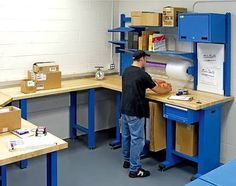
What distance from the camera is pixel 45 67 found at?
15.6 ft

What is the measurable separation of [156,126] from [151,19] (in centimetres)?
141

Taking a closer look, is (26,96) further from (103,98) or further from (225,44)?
(225,44)

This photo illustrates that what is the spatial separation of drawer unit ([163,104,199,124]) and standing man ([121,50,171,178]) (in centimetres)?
24

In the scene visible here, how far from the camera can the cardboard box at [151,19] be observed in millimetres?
4789

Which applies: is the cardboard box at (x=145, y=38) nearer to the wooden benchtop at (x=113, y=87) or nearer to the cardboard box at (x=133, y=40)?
the cardboard box at (x=133, y=40)

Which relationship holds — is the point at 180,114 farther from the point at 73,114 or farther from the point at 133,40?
the point at 73,114

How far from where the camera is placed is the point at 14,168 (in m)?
4.54

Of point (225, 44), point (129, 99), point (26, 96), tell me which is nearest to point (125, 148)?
point (129, 99)

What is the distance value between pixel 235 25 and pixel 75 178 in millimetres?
2549

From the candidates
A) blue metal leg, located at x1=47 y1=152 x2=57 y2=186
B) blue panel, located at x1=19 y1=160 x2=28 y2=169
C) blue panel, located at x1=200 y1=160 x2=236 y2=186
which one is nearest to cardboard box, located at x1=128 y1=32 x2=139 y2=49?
blue panel, located at x1=19 y1=160 x2=28 y2=169

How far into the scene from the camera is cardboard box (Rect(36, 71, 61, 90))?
467 cm

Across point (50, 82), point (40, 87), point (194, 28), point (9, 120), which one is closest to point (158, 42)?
point (194, 28)

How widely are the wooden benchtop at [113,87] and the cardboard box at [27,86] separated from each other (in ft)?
0.21

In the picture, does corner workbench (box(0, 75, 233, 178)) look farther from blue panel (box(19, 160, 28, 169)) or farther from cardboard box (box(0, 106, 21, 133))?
cardboard box (box(0, 106, 21, 133))
